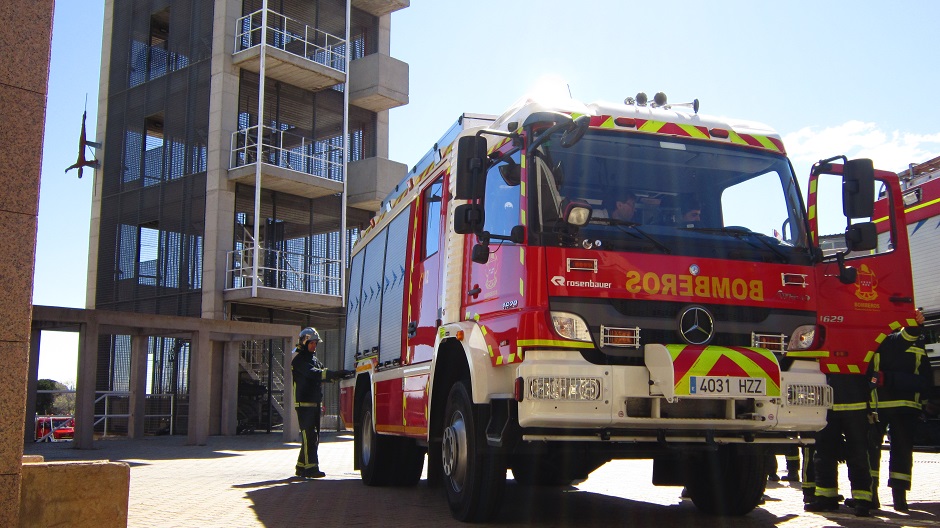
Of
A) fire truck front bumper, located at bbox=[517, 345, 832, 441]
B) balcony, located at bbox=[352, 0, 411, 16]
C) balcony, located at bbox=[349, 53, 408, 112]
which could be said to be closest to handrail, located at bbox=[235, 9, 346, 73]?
balcony, located at bbox=[349, 53, 408, 112]

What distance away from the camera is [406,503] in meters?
9.05

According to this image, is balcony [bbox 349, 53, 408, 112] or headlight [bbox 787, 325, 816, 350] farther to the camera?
balcony [bbox 349, 53, 408, 112]

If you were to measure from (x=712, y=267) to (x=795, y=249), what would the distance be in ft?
2.64

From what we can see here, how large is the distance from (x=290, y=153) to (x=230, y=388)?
26.4 feet

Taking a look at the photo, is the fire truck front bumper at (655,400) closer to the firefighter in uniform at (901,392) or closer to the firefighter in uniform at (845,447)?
the firefighter in uniform at (845,447)

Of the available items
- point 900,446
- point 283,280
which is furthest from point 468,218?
point 283,280

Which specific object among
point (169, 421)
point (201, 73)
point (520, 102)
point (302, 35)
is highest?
point (302, 35)

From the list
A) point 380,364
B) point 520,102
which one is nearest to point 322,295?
point 380,364

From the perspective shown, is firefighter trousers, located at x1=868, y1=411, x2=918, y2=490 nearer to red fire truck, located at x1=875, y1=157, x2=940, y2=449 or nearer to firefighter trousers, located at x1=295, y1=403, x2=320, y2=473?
red fire truck, located at x1=875, y1=157, x2=940, y2=449

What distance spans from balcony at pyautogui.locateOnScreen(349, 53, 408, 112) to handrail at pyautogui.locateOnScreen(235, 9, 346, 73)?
3.06 feet

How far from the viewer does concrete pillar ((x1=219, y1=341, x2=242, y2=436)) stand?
2347 cm

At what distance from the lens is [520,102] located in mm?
7457

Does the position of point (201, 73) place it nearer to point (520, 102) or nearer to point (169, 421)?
point (169, 421)

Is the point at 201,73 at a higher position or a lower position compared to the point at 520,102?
higher
